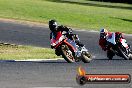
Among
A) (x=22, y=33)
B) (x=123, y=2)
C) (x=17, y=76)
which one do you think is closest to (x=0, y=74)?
(x=17, y=76)

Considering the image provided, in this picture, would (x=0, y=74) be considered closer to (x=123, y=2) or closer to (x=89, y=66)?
(x=89, y=66)

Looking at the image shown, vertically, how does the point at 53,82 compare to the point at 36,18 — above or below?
above

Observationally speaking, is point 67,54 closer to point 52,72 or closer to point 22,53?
point 52,72

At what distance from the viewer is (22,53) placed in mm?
21375

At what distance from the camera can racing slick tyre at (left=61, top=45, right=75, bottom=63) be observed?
58.9 feet

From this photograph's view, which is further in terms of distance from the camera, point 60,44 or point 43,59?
point 43,59

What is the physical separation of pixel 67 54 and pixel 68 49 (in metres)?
0.21

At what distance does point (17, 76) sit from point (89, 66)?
364cm

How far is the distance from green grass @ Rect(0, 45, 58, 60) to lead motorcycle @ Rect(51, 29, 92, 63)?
1922 mm

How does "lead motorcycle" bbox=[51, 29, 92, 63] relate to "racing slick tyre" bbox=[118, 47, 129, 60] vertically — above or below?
above

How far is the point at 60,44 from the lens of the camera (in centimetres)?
1798

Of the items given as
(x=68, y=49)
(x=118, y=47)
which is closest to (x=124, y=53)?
(x=118, y=47)

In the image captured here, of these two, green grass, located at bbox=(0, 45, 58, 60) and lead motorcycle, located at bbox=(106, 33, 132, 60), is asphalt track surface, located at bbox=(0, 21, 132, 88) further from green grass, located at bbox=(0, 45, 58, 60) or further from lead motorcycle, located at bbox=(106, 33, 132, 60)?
green grass, located at bbox=(0, 45, 58, 60)

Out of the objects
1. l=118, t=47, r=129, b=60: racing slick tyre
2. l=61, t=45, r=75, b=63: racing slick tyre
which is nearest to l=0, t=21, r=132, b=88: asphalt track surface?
l=61, t=45, r=75, b=63: racing slick tyre
